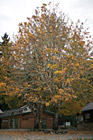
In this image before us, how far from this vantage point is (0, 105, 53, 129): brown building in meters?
33.8

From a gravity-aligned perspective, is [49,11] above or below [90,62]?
above

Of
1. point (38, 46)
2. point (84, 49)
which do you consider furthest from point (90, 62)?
point (38, 46)

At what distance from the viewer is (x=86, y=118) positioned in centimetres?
3294

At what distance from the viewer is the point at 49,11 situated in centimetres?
2102

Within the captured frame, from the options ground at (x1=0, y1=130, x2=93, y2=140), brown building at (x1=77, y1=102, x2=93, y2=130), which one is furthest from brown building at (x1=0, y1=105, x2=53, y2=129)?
ground at (x1=0, y1=130, x2=93, y2=140)

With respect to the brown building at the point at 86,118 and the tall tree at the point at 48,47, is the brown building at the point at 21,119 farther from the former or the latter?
the tall tree at the point at 48,47

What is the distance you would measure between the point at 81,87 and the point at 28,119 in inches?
655

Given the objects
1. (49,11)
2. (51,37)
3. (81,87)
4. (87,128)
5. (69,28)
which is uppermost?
(49,11)

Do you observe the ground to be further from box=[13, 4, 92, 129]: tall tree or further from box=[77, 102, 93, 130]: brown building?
box=[77, 102, 93, 130]: brown building

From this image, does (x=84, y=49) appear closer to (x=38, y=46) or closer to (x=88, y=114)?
(x=38, y=46)

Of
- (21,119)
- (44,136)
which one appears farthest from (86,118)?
(44,136)

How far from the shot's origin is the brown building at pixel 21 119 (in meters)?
33.8

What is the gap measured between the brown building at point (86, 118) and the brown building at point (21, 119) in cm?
643

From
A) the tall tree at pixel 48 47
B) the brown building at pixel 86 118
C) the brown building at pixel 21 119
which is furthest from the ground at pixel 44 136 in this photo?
the brown building at pixel 21 119
